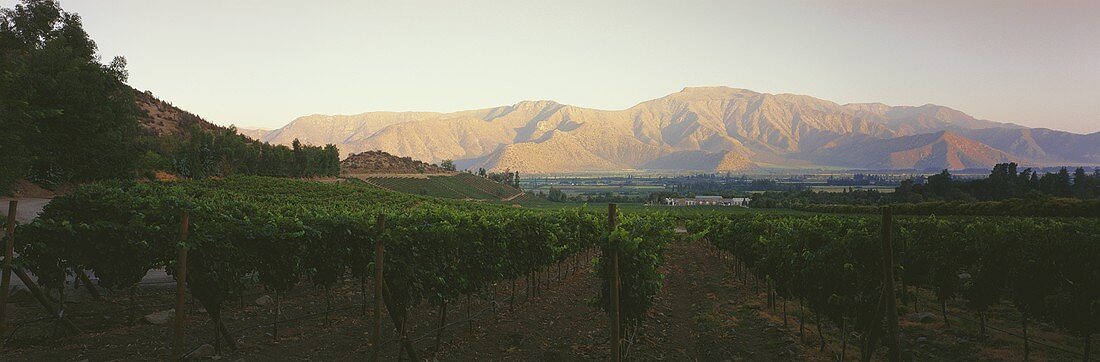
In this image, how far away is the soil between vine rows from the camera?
12.1m

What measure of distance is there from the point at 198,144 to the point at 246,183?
33.4 m

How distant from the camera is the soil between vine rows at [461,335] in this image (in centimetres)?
1215

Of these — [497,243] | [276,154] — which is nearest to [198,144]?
[276,154]

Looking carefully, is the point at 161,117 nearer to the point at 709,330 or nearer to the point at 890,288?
the point at 709,330

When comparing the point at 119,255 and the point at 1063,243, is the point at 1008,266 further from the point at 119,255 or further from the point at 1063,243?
the point at 119,255

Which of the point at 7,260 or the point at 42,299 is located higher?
the point at 7,260

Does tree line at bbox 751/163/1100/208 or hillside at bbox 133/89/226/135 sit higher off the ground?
hillside at bbox 133/89/226/135

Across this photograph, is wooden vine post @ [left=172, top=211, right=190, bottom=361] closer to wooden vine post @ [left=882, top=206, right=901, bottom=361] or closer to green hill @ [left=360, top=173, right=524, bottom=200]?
wooden vine post @ [left=882, top=206, right=901, bottom=361]

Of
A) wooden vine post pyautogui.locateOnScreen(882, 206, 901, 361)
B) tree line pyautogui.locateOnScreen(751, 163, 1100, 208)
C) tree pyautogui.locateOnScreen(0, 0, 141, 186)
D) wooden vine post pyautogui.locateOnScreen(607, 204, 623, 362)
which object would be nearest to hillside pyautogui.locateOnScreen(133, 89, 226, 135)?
tree pyautogui.locateOnScreen(0, 0, 141, 186)

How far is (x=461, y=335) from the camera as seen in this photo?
14.8m

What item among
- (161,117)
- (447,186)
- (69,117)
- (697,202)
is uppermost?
(161,117)

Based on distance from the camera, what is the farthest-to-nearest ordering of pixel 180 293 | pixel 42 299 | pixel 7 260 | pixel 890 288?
pixel 42 299 < pixel 7 260 < pixel 180 293 < pixel 890 288

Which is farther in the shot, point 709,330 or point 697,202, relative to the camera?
point 697,202

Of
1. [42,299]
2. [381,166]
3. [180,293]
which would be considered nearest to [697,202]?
[381,166]
